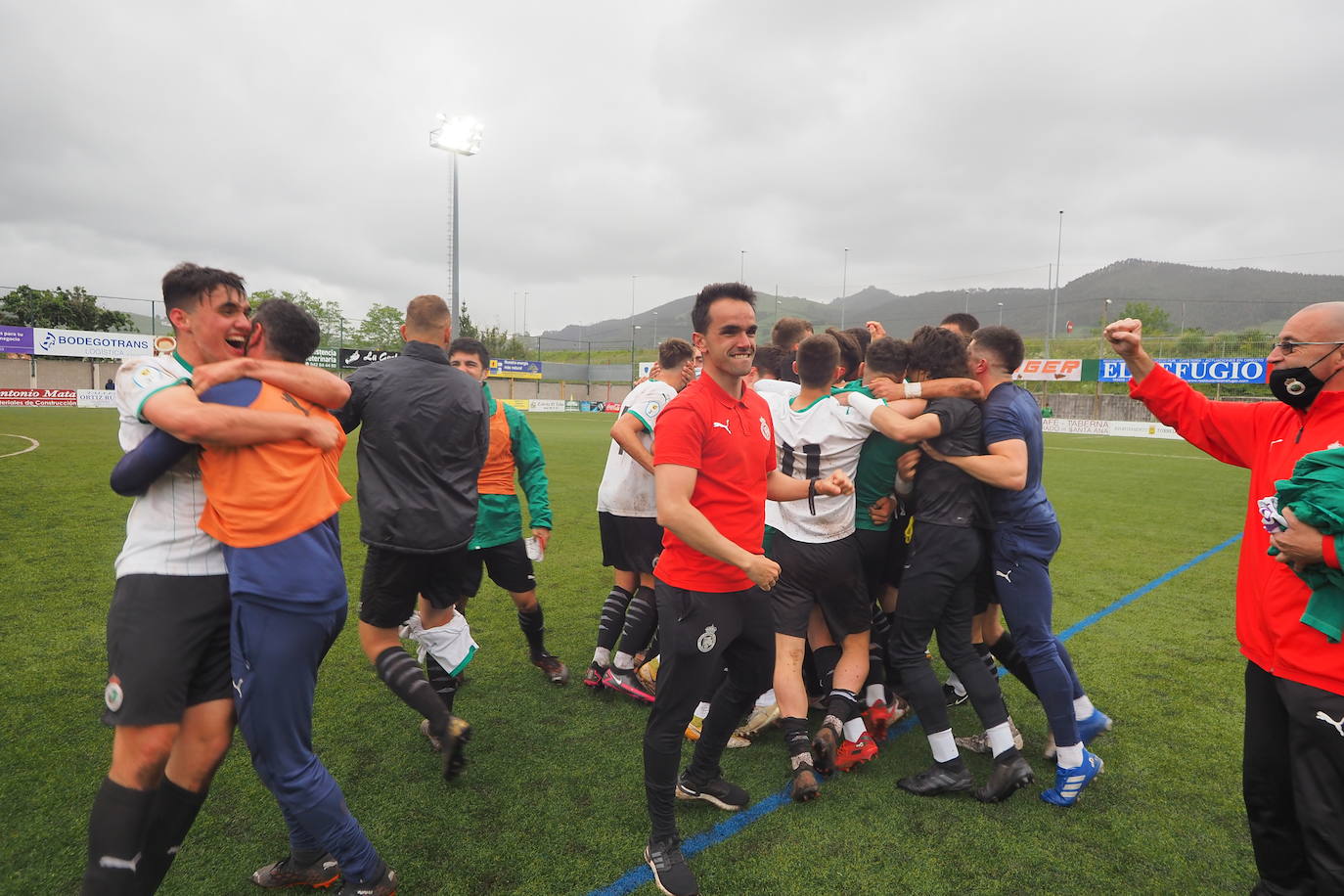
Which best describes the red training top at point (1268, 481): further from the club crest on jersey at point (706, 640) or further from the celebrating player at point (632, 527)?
the celebrating player at point (632, 527)

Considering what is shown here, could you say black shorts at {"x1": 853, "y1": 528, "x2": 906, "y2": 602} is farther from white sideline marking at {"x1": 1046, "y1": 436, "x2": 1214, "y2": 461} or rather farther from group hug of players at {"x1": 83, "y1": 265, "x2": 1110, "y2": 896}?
white sideline marking at {"x1": 1046, "y1": 436, "x2": 1214, "y2": 461}

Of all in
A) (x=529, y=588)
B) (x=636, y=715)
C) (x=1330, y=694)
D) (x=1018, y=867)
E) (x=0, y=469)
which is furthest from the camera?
(x=0, y=469)

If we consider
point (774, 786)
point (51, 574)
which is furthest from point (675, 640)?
point (51, 574)

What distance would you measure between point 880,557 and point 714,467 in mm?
1626

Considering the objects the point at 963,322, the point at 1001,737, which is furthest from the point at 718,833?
the point at 963,322

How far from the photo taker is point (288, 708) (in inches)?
88.1

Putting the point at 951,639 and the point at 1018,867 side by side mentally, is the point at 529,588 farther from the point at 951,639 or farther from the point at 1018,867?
the point at 1018,867

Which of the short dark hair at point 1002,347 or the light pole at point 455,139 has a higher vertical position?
the light pole at point 455,139

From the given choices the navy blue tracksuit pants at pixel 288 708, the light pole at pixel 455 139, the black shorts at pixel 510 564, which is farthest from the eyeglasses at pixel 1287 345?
the light pole at pixel 455 139

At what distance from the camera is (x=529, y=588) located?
4.45 metres

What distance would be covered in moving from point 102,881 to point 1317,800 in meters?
3.63

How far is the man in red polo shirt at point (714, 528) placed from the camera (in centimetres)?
257

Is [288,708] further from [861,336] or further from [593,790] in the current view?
[861,336]

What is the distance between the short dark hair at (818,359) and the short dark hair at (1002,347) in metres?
0.74
